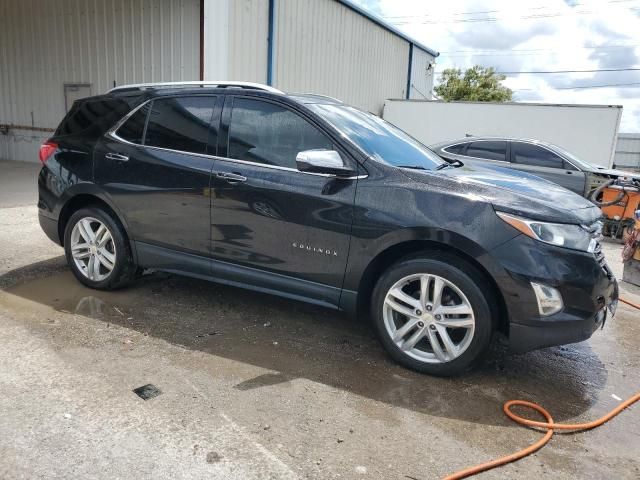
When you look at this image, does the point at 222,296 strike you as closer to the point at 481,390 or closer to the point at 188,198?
the point at 188,198

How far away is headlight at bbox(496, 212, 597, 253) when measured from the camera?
120 inches

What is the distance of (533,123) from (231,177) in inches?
554

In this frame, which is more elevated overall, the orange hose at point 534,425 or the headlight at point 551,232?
the headlight at point 551,232

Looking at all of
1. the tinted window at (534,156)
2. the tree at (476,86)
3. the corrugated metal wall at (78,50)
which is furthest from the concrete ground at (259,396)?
the tree at (476,86)

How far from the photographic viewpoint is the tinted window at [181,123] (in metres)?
4.07

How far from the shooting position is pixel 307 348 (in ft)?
12.3

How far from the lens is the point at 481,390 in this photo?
3.26 m

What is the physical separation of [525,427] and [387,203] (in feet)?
4.97

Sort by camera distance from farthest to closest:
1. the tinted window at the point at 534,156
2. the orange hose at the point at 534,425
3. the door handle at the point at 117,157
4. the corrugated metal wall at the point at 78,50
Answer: the corrugated metal wall at the point at 78,50 < the tinted window at the point at 534,156 < the door handle at the point at 117,157 < the orange hose at the point at 534,425

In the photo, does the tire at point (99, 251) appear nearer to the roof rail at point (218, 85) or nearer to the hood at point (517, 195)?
the roof rail at point (218, 85)

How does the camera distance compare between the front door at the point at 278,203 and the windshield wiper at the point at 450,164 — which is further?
the windshield wiper at the point at 450,164

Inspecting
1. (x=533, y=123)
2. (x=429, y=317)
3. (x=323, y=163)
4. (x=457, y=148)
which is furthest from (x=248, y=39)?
(x=429, y=317)

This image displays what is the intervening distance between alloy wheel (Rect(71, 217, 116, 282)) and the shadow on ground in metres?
0.20

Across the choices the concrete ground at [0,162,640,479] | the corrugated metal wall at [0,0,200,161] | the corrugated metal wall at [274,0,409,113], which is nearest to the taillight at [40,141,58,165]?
the concrete ground at [0,162,640,479]
